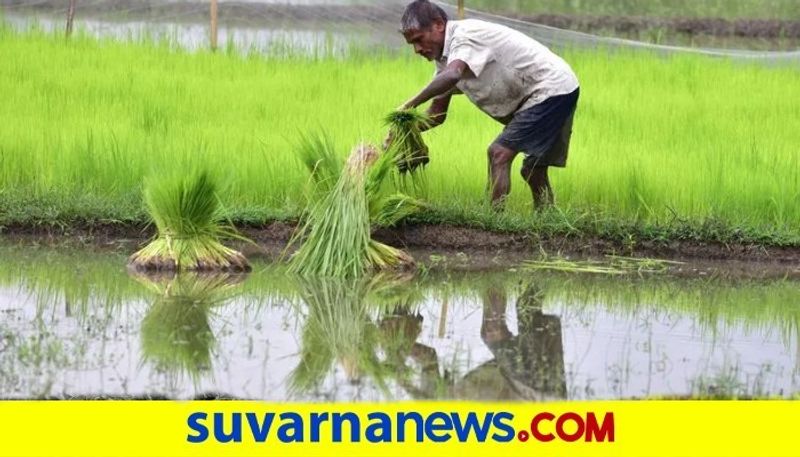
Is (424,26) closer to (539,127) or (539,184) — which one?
(539,127)

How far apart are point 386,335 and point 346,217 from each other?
117 centimetres

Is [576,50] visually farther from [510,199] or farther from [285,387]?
[285,387]

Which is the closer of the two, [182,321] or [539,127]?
[182,321]

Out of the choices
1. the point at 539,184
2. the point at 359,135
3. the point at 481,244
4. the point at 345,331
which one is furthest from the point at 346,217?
the point at 359,135

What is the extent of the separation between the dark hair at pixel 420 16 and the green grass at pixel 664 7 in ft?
41.6

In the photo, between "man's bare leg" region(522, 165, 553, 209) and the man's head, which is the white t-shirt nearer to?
the man's head

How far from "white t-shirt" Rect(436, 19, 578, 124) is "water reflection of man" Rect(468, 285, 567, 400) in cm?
120

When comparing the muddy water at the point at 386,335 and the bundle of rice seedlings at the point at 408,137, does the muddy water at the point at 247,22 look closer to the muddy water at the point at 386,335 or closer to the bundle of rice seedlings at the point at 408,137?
the bundle of rice seedlings at the point at 408,137

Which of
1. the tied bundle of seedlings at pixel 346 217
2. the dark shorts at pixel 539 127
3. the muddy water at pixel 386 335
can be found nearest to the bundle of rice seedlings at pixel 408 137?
the tied bundle of seedlings at pixel 346 217

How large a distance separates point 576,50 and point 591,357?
7.40m

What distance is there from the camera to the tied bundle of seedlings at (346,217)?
245 inches

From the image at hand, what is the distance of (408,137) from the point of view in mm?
6707

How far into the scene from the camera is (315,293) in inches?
232

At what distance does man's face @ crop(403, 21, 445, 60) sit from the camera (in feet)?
21.2
